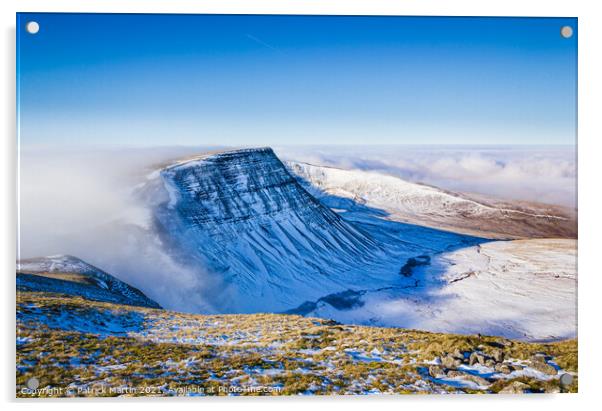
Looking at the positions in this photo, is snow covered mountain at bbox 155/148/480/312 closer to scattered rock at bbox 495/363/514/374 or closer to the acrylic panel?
the acrylic panel

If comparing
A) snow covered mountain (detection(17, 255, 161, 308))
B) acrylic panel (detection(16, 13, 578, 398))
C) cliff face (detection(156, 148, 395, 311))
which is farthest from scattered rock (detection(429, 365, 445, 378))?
snow covered mountain (detection(17, 255, 161, 308))

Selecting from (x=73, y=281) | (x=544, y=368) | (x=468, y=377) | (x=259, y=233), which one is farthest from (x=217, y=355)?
(x=259, y=233)

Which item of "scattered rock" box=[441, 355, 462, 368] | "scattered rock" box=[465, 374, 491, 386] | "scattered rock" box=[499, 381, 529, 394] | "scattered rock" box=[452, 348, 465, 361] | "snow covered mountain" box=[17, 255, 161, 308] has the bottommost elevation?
"scattered rock" box=[499, 381, 529, 394]

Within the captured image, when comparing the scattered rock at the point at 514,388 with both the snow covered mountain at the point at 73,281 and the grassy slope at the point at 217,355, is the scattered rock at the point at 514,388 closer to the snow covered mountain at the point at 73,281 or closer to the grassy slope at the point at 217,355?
the grassy slope at the point at 217,355

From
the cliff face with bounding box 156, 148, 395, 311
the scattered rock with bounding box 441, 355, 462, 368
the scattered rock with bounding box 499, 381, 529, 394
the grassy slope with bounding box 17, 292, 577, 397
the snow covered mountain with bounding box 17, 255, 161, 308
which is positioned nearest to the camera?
the grassy slope with bounding box 17, 292, 577, 397

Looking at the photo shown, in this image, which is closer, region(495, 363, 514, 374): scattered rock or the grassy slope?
the grassy slope
